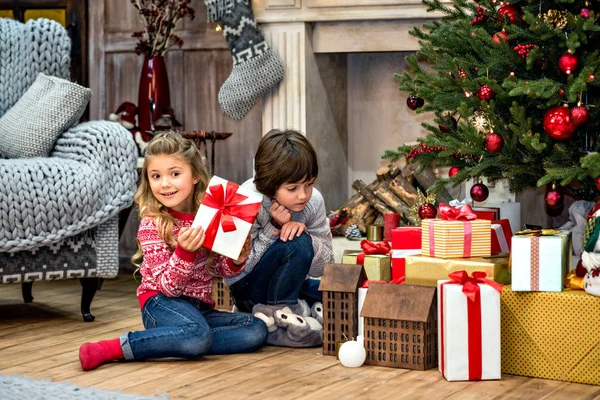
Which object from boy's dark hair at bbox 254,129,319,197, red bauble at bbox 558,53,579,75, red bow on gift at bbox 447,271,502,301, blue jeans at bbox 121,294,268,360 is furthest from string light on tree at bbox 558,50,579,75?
blue jeans at bbox 121,294,268,360

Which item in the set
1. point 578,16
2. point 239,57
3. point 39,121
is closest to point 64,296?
point 39,121

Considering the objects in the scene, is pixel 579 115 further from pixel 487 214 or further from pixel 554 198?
pixel 487 214

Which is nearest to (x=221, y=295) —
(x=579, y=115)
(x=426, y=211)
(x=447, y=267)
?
(x=426, y=211)

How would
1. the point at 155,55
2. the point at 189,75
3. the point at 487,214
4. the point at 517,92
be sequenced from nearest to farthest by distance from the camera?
the point at 517,92, the point at 487,214, the point at 155,55, the point at 189,75

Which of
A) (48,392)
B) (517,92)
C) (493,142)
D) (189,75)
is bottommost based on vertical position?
(48,392)

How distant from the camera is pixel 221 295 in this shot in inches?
122

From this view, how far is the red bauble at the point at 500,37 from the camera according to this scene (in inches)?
100

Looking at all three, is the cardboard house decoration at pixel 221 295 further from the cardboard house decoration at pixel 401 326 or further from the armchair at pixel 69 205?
the cardboard house decoration at pixel 401 326

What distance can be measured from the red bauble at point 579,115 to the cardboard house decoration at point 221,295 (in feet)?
4.13

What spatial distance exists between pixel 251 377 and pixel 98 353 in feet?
1.31

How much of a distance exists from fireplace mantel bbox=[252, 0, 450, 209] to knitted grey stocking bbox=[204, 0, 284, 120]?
67 mm

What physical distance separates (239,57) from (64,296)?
1.18 meters

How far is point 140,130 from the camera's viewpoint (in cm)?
409

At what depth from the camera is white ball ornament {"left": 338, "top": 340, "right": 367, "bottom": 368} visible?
7.69 feet
